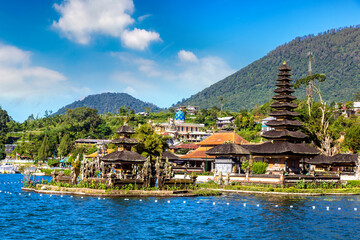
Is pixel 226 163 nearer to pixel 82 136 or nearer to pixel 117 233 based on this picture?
pixel 117 233

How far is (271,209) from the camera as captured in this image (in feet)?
126

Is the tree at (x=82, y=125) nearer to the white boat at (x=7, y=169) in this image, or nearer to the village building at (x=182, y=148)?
the white boat at (x=7, y=169)

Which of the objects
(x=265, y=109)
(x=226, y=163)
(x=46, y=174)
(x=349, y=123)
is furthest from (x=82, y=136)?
(x=226, y=163)

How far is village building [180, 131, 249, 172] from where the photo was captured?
85812mm

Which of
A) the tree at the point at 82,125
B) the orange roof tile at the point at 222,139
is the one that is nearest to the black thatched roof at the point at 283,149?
the orange roof tile at the point at 222,139

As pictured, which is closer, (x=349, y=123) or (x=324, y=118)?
(x=324, y=118)

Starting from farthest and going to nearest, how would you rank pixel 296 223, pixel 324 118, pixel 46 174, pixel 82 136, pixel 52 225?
pixel 82 136, pixel 46 174, pixel 324 118, pixel 296 223, pixel 52 225

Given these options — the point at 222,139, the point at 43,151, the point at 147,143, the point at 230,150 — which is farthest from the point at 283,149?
the point at 43,151

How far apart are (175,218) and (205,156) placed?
181 feet

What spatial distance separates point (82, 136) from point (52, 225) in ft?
479

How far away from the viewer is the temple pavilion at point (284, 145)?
6219 centimetres

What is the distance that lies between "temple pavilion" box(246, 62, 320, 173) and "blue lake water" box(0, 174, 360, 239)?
56.1ft

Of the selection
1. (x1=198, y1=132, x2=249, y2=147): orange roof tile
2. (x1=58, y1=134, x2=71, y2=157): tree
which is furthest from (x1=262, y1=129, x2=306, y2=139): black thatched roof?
(x1=58, y1=134, x2=71, y2=157): tree

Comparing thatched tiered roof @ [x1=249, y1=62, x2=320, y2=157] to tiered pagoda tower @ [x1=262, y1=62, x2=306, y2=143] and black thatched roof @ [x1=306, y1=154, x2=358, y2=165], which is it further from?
black thatched roof @ [x1=306, y1=154, x2=358, y2=165]
